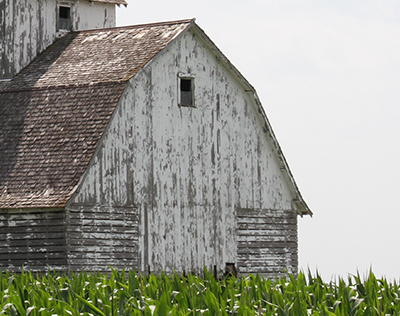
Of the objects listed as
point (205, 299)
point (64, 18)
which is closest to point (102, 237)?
point (64, 18)

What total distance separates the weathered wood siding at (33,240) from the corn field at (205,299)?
6.67m

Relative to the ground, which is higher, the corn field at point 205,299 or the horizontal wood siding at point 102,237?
the horizontal wood siding at point 102,237

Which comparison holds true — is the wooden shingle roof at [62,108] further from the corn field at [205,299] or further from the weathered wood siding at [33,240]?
the corn field at [205,299]

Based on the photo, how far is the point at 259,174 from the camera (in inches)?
970

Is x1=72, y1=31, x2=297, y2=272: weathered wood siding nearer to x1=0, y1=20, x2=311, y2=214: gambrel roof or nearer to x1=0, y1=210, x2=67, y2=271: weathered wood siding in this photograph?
x1=0, y1=20, x2=311, y2=214: gambrel roof

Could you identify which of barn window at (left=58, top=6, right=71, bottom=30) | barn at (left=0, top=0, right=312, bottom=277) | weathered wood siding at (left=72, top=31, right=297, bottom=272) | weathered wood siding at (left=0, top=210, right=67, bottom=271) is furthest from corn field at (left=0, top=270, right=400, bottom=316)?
barn window at (left=58, top=6, right=71, bottom=30)

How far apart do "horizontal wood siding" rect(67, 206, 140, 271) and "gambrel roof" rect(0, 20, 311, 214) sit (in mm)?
Result: 808

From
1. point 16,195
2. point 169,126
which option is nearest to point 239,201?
point 169,126

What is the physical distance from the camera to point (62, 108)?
22.5 m

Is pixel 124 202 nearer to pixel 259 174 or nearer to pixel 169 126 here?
pixel 169 126

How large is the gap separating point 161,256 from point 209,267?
60.9 inches

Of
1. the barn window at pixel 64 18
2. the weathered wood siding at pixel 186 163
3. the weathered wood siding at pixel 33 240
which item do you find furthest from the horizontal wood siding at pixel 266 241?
the barn window at pixel 64 18

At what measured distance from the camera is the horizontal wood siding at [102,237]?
67.9 feet

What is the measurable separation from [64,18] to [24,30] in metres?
1.80
